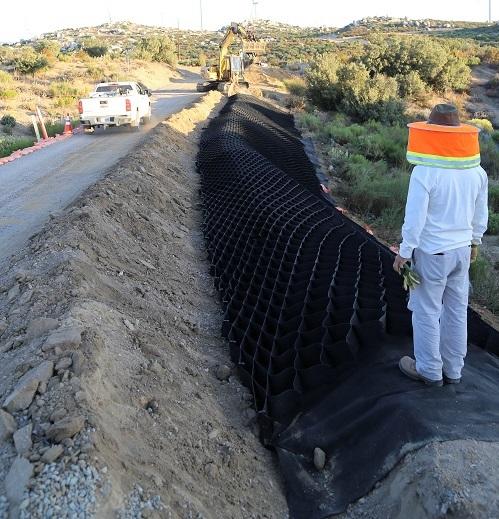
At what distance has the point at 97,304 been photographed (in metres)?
4.56

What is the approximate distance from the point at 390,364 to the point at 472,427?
0.84m

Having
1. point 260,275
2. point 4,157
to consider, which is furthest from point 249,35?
point 260,275

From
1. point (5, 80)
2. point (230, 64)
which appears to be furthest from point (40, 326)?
point (5, 80)

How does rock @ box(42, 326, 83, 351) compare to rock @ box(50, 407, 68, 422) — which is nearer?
rock @ box(50, 407, 68, 422)

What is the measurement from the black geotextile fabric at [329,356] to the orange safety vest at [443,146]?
146cm

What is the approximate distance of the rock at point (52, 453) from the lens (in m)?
2.71

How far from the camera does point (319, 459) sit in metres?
3.67

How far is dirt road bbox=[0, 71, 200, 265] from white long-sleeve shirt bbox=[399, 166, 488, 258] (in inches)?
185

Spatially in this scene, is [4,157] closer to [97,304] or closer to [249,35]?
[97,304]

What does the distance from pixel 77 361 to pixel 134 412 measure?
0.48m

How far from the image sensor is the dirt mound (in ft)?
9.00

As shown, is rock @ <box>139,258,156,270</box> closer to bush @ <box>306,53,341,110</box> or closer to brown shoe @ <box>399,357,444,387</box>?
brown shoe @ <box>399,357,444,387</box>

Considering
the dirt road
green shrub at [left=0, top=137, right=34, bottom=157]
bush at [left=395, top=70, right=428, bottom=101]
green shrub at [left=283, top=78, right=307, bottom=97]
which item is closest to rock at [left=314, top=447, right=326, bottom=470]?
the dirt road

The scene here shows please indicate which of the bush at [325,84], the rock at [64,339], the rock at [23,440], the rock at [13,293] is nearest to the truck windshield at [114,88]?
the bush at [325,84]
